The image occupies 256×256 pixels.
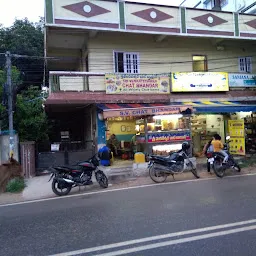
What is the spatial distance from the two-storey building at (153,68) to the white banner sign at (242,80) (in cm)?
5

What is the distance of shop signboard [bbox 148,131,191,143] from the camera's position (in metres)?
13.0

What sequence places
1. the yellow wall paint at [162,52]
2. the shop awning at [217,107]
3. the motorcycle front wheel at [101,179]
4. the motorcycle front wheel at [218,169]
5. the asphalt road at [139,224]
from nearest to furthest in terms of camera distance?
the asphalt road at [139,224] → the motorcycle front wheel at [101,179] → the motorcycle front wheel at [218,169] → the shop awning at [217,107] → the yellow wall paint at [162,52]

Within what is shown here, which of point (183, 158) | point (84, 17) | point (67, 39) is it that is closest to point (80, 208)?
point (183, 158)

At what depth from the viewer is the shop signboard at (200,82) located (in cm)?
1502

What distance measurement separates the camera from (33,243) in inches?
192

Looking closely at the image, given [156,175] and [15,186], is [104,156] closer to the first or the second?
[156,175]

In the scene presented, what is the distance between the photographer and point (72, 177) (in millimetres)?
9508

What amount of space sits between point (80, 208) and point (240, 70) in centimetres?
1335

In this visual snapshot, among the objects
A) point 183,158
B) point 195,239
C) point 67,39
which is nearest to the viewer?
point 195,239

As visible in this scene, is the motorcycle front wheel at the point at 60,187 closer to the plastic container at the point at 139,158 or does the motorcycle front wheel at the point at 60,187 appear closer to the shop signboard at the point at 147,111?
the plastic container at the point at 139,158

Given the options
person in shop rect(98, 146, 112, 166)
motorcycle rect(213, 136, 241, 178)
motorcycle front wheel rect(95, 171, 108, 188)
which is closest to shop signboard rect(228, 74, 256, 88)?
motorcycle rect(213, 136, 241, 178)

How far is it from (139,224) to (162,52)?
11602 millimetres

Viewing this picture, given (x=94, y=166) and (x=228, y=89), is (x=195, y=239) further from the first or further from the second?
(x=228, y=89)

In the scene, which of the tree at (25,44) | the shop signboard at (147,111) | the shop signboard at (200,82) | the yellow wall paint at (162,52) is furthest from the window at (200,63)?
the tree at (25,44)
